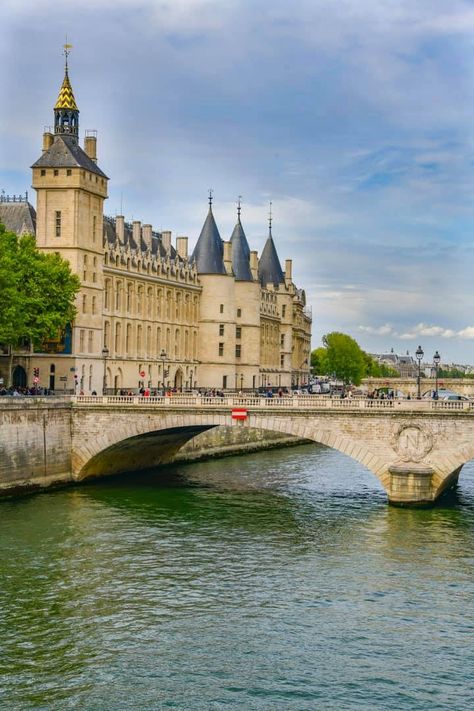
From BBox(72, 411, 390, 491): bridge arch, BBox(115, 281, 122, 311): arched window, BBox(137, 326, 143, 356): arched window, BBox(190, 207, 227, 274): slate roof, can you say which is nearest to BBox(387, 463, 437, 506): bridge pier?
BBox(72, 411, 390, 491): bridge arch

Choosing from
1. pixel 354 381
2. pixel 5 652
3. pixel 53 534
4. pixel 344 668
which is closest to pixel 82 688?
pixel 5 652

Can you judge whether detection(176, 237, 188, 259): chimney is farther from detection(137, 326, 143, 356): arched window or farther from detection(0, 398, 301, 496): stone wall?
detection(0, 398, 301, 496): stone wall

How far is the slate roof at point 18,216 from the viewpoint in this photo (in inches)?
3332

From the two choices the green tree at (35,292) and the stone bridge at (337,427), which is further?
the green tree at (35,292)

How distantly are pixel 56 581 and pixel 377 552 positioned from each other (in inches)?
503

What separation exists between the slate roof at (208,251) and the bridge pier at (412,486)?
58557 millimetres

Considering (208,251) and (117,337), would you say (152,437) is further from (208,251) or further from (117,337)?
(208,251)

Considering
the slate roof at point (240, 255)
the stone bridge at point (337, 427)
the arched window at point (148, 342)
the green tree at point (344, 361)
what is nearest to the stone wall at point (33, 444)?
the stone bridge at point (337, 427)

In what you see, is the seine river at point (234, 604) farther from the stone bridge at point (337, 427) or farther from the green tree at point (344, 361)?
the green tree at point (344, 361)

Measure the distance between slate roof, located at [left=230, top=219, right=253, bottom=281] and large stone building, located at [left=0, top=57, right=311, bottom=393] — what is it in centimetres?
12

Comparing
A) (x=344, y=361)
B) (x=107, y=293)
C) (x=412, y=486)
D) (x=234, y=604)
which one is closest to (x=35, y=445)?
(x=412, y=486)

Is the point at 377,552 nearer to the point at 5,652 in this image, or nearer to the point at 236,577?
Result: the point at 236,577

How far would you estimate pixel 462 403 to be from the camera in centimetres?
5341

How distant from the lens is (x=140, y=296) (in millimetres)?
95000
